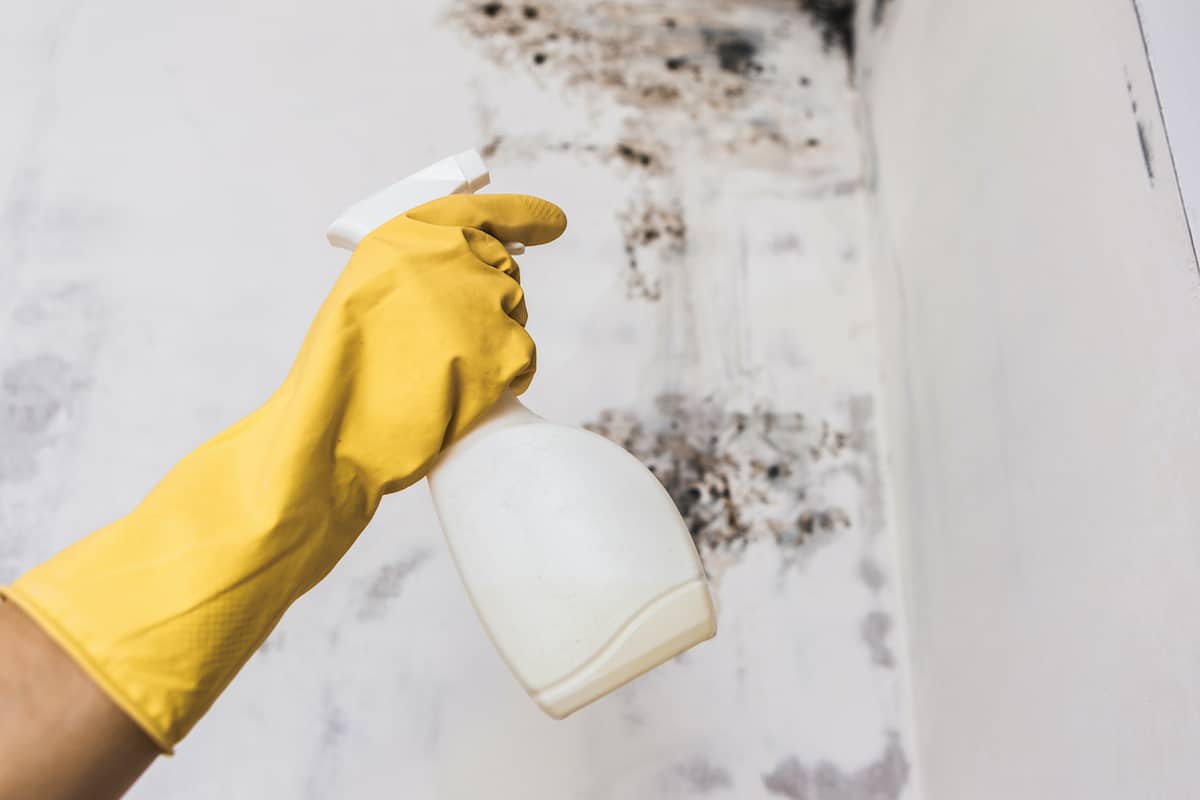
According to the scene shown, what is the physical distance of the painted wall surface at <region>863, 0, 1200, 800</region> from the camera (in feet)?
2.14

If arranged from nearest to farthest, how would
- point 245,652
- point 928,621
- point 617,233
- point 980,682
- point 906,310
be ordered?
point 245,652, point 980,682, point 928,621, point 906,310, point 617,233

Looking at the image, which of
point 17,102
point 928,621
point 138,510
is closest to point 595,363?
point 928,621

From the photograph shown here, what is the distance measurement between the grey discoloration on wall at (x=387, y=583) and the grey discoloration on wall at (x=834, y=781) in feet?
1.56

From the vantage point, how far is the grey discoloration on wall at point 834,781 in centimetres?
103

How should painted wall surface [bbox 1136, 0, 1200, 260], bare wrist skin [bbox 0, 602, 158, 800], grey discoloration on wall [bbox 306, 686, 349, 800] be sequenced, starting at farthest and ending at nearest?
grey discoloration on wall [bbox 306, 686, 349, 800]
painted wall surface [bbox 1136, 0, 1200, 260]
bare wrist skin [bbox 0, 602, 158, 800]

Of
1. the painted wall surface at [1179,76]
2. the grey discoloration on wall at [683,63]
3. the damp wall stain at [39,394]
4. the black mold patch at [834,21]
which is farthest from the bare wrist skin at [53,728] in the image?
the black mold patch at [834,21]

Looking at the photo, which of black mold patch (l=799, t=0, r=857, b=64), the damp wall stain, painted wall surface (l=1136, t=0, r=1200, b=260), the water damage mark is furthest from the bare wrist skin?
black mold patch (l=799, t=0, r=857, b=64)

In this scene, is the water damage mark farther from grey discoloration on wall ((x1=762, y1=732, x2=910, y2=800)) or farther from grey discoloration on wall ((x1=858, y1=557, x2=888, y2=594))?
grey discoloration on wall ((x1=762, y1=732, x2=910, y2=800))

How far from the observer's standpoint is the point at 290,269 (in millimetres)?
1188

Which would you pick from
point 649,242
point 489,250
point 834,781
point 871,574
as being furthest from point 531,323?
point 834,781

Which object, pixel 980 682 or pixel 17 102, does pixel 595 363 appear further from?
pixel 17 102

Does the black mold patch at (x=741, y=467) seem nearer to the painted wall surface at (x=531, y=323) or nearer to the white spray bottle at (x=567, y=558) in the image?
the painted wall surface at (x=531, y=323)

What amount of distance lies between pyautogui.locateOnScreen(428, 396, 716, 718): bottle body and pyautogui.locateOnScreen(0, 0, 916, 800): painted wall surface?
42cm

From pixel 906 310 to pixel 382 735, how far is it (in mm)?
820
